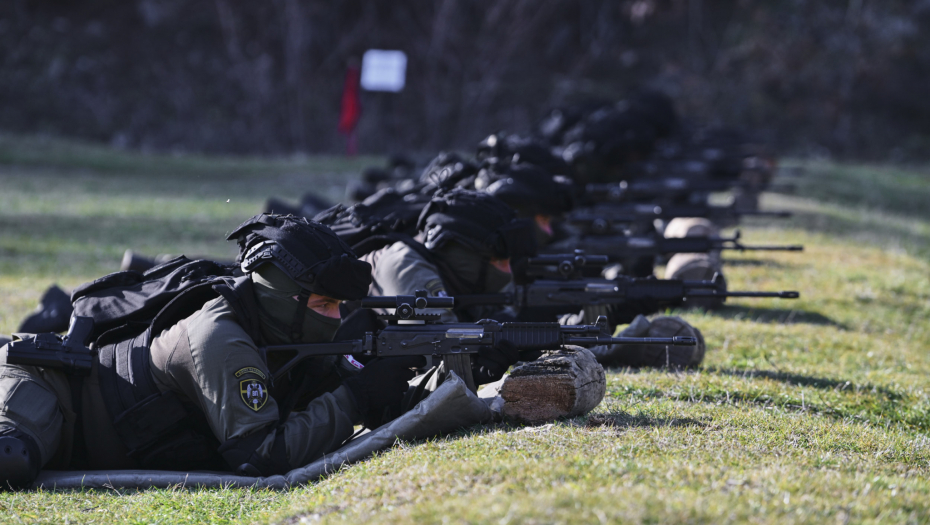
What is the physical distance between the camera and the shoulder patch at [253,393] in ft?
15.0

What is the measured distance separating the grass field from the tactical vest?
316 mm

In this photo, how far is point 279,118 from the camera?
3272 cm

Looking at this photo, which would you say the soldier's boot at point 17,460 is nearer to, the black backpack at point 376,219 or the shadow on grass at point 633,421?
the black backpack at point 376,219

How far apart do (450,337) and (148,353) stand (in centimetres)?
A: 149

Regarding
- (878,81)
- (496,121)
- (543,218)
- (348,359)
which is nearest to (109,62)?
(496,121)

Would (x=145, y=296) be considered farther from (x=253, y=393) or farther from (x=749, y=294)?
(x=749, y=294)

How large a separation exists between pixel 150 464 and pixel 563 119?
42.5ft

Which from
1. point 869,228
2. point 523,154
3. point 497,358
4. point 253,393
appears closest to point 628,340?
point 497,358

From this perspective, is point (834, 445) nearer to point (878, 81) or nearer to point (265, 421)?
point (265, 421)

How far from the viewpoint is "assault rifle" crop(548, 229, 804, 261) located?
371 inches

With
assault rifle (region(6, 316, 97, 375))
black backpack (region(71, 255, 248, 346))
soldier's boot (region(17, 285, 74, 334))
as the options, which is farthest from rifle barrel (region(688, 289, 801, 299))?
soldier's boot (region(17, 285, 74, 334))

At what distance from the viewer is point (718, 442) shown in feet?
15.2

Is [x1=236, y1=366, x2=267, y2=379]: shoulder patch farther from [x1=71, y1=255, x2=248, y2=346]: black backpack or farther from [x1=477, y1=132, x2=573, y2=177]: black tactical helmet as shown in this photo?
[x1=477, y1=132, x2=573, y2=177]: black tactical helmet

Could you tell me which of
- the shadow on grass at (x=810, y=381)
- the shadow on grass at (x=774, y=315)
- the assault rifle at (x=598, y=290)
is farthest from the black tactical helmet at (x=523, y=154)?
the shadow on grass at (x=810, y=381)
